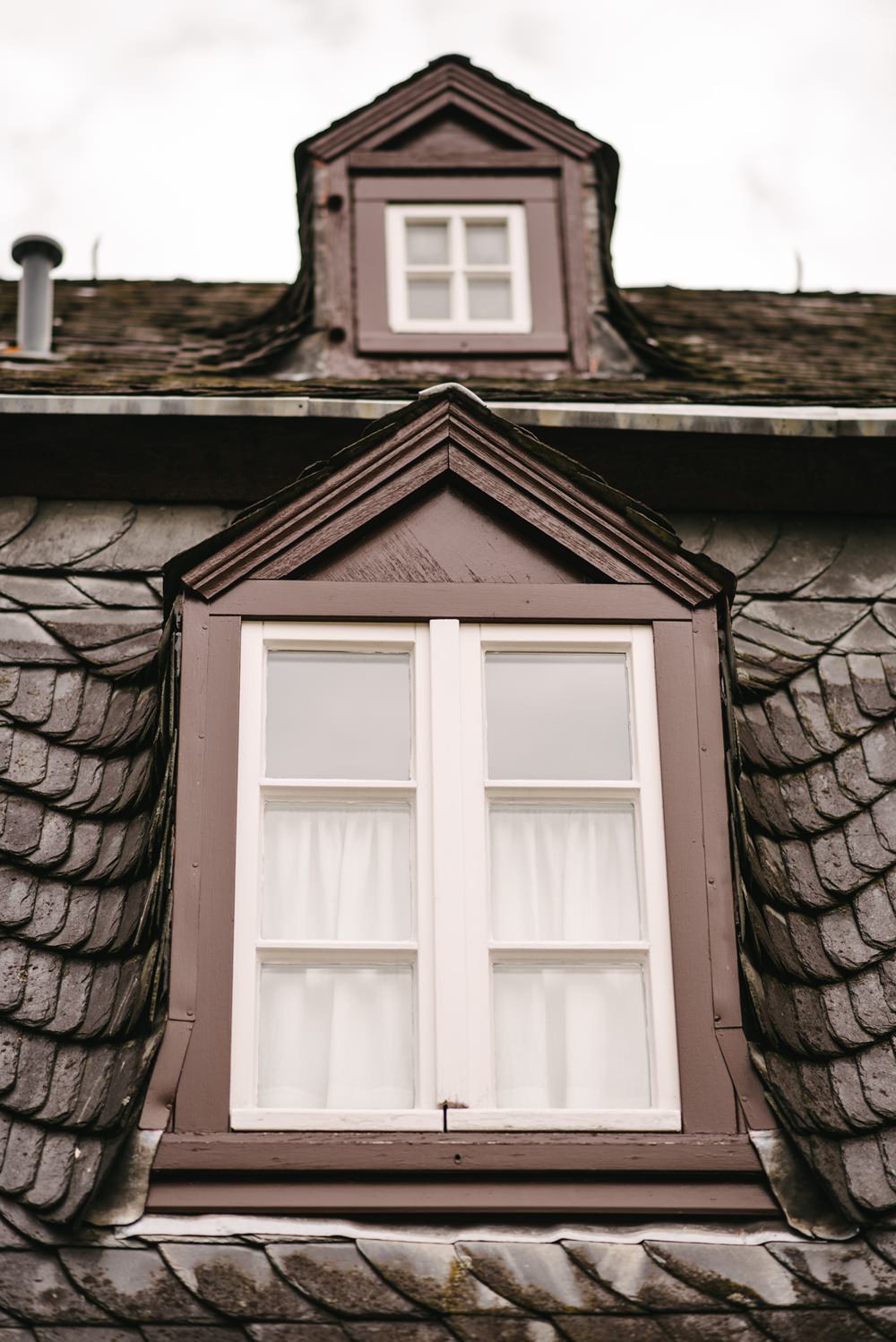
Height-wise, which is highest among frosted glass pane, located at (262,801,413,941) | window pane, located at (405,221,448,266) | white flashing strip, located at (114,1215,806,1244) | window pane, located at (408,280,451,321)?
window pane, located at (405,221,448,266)

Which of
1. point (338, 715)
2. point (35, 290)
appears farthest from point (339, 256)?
point (338, 715)

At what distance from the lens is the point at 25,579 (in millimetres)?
4656

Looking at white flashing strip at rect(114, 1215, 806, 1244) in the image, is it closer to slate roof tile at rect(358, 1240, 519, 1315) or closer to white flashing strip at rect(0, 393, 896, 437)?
slate roof tile at rect(358, 1240, 519, 1315)

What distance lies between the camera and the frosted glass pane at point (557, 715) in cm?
395

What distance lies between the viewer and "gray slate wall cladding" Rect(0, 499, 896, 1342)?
3303 mm

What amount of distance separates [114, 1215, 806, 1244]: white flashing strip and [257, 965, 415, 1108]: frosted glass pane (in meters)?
0.25

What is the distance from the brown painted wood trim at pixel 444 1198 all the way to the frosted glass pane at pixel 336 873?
1.77 ft

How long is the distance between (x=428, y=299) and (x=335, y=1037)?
10.3 ft

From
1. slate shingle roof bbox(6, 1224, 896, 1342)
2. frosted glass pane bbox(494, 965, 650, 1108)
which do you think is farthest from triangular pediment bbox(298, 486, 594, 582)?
slate shingle roof bbox(6, 1224, 896, 1342)

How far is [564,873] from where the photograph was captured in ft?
12.7

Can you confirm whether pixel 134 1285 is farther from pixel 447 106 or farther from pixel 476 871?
pixel 447 106

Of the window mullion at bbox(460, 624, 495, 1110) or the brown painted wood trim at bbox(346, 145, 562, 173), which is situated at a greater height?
the brown painted wood trim at bbox(346, 145, 562, 173)

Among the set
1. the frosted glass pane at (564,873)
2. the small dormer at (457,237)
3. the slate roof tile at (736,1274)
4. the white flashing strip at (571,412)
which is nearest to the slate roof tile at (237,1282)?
the slate roof tile at (736,1274)

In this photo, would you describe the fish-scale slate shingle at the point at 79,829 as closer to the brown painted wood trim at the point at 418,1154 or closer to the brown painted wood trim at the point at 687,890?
the brown painted wood trim at the point at 418,1154
